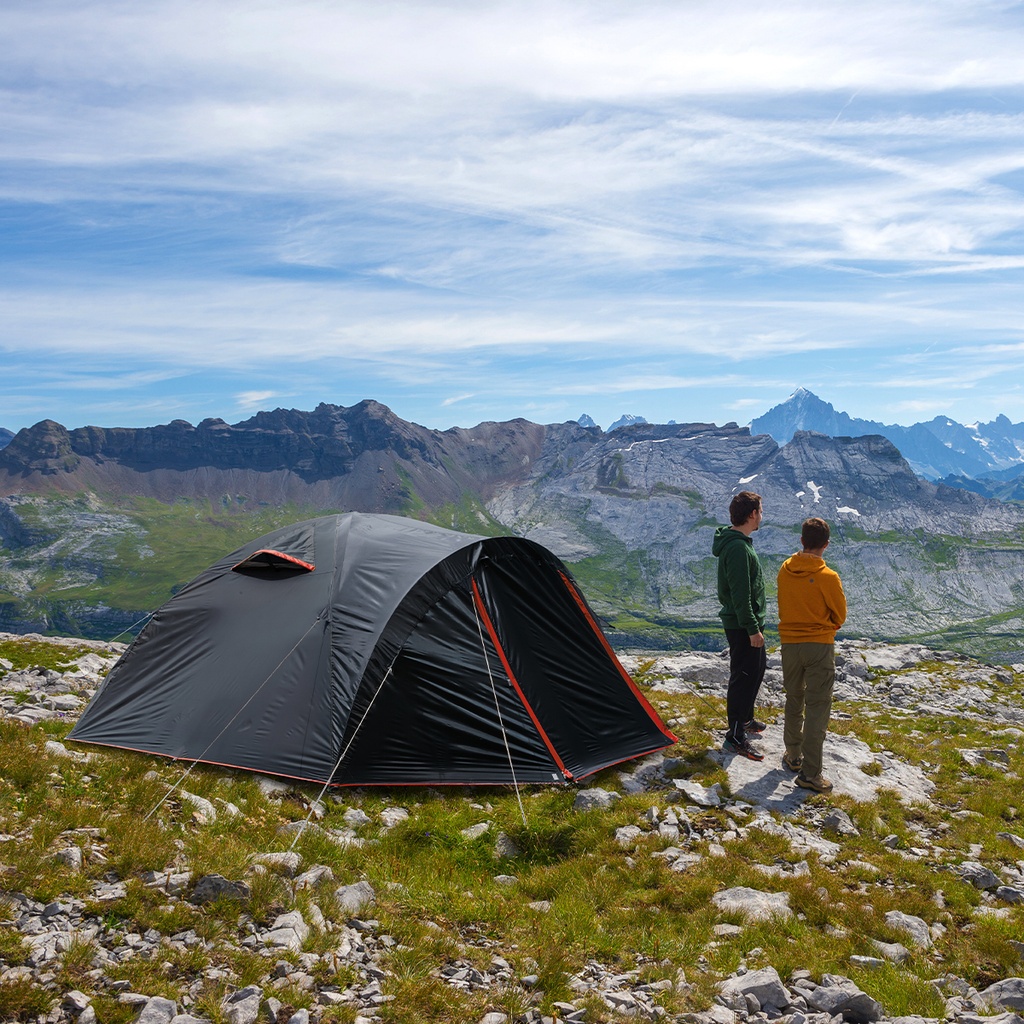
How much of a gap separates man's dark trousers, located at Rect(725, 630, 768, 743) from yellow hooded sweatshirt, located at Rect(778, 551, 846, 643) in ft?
3.52

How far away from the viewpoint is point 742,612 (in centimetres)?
1288

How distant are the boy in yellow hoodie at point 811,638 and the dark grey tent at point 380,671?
2780 mm

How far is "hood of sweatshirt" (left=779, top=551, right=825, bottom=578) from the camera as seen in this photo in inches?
468

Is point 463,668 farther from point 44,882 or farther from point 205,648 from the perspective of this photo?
point 44,882

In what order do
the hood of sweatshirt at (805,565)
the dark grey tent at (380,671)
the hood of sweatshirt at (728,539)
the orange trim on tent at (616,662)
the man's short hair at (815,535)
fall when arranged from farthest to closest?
the orange trim on tent at (616,662) < the hood of sweatshirt at (728,539) < the hood of sweatshirt at (805,565) < the man's short hair at (815,535) < the dark grey tent at (380,671)

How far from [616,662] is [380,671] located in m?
4.82

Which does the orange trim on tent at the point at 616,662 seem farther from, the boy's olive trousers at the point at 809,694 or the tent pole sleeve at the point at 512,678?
the boy's olive trousers at the point at 809,694

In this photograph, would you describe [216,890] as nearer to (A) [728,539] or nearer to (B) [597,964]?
(B) [597,964]

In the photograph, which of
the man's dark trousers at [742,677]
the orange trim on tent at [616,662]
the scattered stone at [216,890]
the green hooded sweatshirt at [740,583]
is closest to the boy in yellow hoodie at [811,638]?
the green hooded sweatshirt at [740,583]

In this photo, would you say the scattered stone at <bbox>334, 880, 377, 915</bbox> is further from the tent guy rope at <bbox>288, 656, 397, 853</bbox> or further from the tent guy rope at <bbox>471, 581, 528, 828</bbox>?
the tent guy rope at <bbox>471, 581, 528, 828</bbox>

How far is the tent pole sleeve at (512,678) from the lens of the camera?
12.1m

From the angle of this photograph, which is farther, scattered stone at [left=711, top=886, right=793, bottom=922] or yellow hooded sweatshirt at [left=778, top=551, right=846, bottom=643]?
yellow hooded sweatshirt at [left=778, top=551, right=846, bottom=643]

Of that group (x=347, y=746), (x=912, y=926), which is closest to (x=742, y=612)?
(x=912, y=926)

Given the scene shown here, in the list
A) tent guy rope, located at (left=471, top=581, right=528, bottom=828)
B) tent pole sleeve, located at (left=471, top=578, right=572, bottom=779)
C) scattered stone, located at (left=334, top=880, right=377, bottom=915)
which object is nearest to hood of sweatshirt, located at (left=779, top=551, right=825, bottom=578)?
tent pole sleeve, located at (left=471, top=578, right=572, bottom=779)
